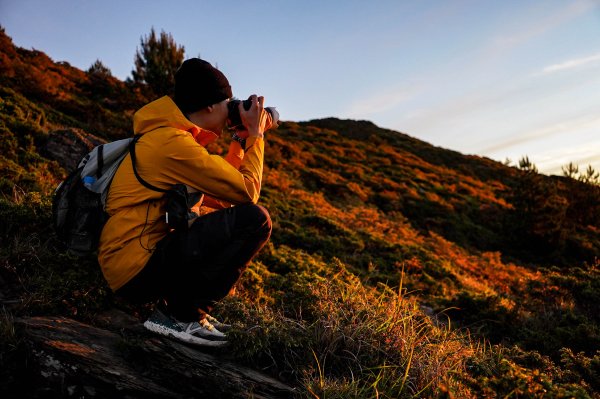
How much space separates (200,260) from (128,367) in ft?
2.33

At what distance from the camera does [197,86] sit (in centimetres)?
257

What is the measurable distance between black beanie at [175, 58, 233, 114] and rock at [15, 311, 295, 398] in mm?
1563

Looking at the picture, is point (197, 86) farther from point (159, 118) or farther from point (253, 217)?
point (253, 217)

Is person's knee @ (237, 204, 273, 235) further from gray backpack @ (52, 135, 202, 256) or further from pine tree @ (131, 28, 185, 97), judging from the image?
pine tree @ (131, 28, 185, 97)

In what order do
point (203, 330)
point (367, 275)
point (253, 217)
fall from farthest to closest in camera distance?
point (367, 275), point (203, 330), point (253, 217)

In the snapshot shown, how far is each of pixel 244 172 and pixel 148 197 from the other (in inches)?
25.3

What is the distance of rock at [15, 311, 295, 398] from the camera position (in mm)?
2008

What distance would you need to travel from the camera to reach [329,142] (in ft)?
83.4

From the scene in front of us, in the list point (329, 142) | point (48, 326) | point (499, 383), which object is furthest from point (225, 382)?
point (329, 142)

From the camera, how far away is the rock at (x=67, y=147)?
7094 millimetres

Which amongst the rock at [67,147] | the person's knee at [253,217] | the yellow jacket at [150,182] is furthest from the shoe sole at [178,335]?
the rock at [67,147]

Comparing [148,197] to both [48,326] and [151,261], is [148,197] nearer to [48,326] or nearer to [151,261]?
[151,261]

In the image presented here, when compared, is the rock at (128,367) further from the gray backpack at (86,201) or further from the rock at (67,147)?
the rock at (67,147)

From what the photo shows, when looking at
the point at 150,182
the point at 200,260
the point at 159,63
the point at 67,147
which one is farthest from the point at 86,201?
the point at 159,63
